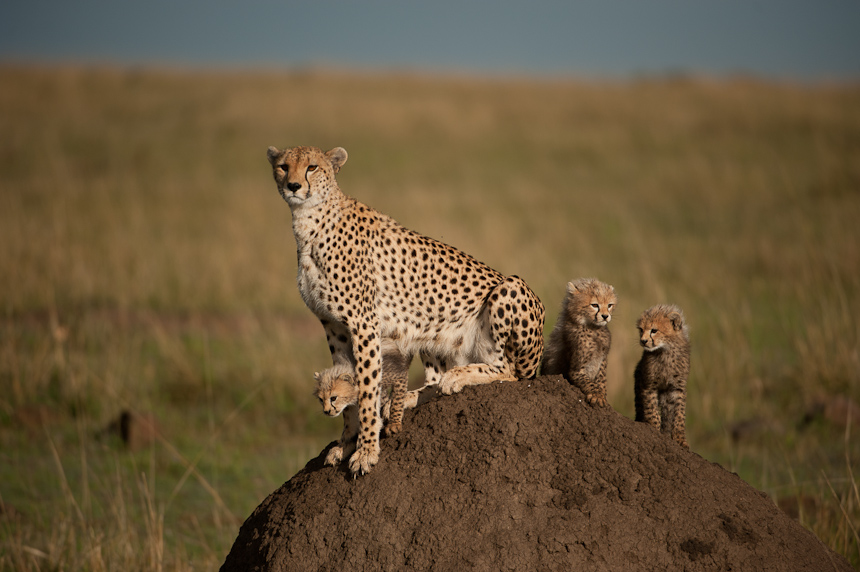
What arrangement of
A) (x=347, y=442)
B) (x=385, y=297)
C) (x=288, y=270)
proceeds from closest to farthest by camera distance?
(x=347, y=442)
(x=385, y=297)
(x=288, y=270)

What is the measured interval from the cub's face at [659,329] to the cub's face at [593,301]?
0.18 m

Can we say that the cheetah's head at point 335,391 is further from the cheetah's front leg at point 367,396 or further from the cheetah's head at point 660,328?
the cheetah's head at point 660,328

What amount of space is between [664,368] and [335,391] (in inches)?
56.3

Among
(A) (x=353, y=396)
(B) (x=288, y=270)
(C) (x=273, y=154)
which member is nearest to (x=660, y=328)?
(A) (x=353, y=396)

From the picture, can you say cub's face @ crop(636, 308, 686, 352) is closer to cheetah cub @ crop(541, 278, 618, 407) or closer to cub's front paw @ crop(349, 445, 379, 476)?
cheetah cub @ crop(541, 278, 618, 407)

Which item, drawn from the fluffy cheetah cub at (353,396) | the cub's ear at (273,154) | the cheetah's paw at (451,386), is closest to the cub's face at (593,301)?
the cheetah's paw at (451,386)

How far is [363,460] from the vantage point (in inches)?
→ 134

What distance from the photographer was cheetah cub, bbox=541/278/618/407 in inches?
145

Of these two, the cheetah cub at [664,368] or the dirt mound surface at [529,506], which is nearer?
the dirt mound surface at [529,506]

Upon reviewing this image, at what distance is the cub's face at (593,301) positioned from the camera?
12.1 ft

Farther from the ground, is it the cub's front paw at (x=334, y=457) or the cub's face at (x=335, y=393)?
the cub's face at (x=335, y=393)

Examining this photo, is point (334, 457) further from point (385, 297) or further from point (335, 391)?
point (385, 297)

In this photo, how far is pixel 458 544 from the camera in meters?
3.12

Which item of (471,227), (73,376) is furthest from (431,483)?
(471,227)
